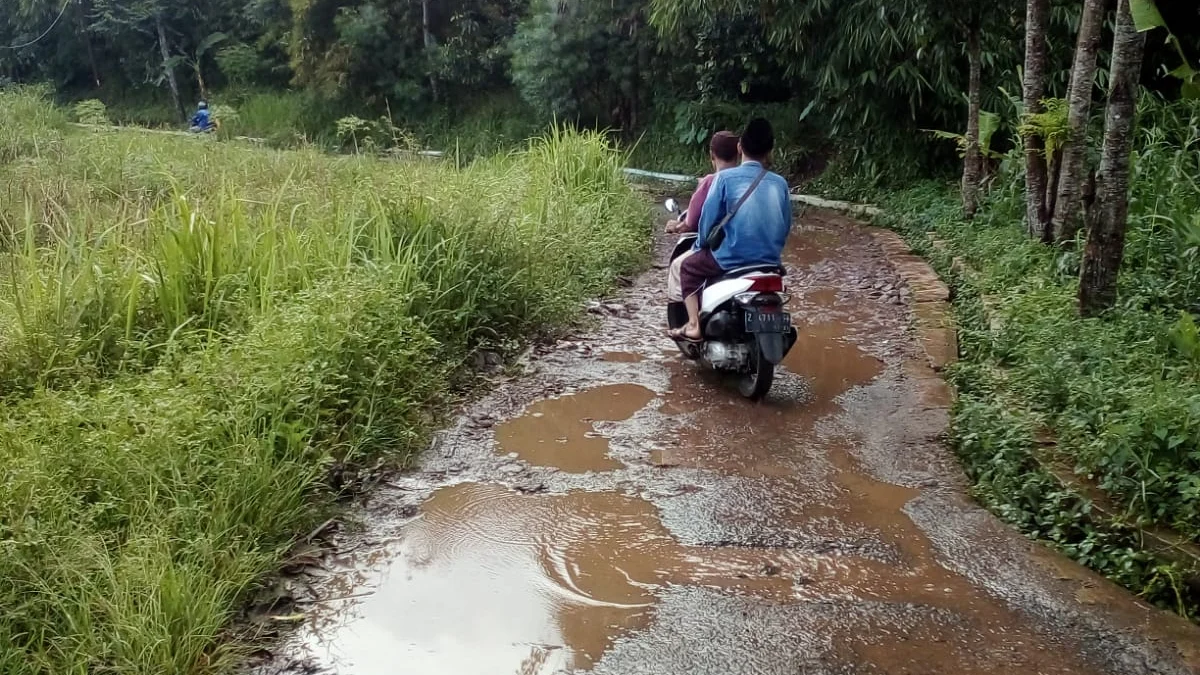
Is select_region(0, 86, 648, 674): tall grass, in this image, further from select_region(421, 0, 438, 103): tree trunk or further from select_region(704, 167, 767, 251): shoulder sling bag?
select_region(421, 0, 438, 103): tree trunk

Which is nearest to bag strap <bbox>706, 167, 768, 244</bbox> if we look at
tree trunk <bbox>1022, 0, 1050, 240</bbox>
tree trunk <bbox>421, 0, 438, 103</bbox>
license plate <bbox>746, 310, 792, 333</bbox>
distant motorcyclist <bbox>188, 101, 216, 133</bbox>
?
license plate <bbox>746, 310, 792, 333</bbox>

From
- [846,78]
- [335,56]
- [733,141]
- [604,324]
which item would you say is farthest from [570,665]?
[335,56]

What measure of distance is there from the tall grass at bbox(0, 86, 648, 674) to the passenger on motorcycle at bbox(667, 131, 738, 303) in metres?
1.11

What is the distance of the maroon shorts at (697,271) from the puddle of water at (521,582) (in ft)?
5.89

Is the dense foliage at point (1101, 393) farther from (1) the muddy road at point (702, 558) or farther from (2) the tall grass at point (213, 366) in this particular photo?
(2) the tall grass at point (213, 366)

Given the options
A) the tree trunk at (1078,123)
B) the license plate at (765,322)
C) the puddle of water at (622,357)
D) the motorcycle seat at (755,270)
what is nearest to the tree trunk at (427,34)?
the puddle of water at (622,357)

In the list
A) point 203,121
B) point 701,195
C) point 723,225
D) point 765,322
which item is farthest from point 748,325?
point 203,121

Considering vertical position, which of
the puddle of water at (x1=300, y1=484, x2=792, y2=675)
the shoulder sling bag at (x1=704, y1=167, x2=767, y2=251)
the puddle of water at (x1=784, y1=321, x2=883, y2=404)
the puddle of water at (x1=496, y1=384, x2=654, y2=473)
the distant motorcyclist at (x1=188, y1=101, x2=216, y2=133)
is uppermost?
the distant motorcyclist at (x1=188, y1=101, x2=216, y2=133)

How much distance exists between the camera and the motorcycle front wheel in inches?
213

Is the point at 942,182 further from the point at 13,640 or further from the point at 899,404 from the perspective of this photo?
the point at 13,640

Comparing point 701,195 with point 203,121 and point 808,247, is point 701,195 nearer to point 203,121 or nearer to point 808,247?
point 808,247

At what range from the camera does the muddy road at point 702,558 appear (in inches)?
128

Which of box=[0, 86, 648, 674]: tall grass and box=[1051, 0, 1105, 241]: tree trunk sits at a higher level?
box=[1051, 0, 1105, 241]: tree trunk

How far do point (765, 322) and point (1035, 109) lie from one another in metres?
3.61
